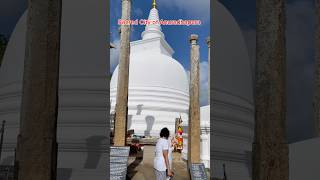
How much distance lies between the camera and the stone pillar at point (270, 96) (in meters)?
4.69

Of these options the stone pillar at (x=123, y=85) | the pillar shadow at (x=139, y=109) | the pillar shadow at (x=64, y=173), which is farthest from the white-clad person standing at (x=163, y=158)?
the pillar shadow at (x=139, y=109)

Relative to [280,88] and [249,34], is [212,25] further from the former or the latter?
[280,88]

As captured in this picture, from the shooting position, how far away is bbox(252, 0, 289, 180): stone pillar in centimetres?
469

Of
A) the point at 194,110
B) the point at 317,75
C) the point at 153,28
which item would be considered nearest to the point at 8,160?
the point at 317,75

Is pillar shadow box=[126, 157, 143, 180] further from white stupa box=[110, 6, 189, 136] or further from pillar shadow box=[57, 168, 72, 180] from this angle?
white stupa box=[110, 6, 189, 136]

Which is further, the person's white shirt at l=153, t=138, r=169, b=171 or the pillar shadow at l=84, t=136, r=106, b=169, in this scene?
the pillar shadow at l=84, t=136, r=106, b=169

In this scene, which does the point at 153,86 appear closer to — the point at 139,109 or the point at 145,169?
the point at 139,109

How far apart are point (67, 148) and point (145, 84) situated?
21.7 meters

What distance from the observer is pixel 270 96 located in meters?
4.82

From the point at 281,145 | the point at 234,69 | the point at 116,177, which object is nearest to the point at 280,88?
the point at 281,145

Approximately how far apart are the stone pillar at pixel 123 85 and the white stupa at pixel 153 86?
12.2 metres

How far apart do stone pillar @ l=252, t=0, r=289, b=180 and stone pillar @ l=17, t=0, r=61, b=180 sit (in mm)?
2476

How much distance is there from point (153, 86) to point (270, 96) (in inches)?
928

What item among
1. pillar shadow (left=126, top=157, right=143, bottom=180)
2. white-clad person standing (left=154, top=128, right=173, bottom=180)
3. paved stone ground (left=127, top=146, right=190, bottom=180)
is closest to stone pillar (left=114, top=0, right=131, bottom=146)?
pillar shadow (left=126, top=157, right=143, bottom=180)
